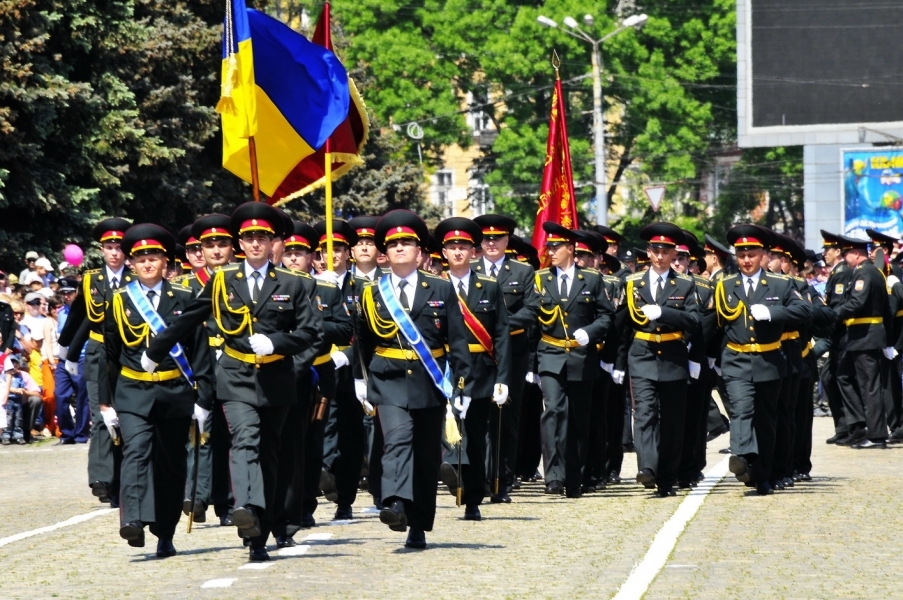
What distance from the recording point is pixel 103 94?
31.3 m

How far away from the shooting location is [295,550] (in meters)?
11.4

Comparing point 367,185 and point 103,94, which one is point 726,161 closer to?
point 367,185

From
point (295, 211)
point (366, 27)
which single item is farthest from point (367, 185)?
point (366, 27)

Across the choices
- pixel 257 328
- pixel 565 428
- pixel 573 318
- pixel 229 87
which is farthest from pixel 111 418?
pixel 573 318

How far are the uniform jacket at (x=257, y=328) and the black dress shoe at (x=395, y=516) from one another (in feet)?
2.77

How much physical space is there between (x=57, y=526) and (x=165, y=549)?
2.37m

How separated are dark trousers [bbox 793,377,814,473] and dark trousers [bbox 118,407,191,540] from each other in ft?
21.4

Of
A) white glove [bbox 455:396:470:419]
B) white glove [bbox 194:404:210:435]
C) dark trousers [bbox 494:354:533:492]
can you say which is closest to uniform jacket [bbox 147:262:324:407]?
white glove [bbox 194:404:210:435]

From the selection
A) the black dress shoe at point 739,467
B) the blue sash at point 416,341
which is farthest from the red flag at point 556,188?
the blue sash at point 416,341

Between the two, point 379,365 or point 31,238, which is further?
point 31,238

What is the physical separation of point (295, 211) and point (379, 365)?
29557 mm

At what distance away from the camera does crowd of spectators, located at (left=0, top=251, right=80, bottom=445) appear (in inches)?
875

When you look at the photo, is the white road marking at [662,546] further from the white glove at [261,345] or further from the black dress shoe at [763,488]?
the white glove at [261,345]

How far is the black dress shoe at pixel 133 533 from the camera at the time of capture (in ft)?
35.9
